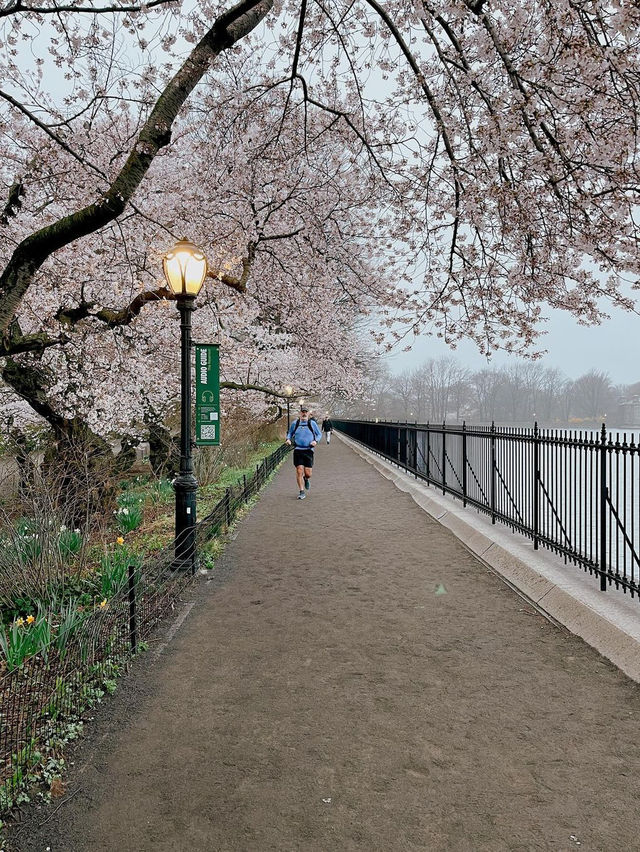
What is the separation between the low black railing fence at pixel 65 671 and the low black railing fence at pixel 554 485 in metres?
4.30

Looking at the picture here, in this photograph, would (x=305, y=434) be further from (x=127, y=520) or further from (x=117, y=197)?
(x=117, y=197)

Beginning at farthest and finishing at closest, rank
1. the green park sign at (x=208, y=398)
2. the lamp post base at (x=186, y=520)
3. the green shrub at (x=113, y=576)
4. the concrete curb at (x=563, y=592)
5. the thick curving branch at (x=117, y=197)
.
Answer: the green park sign at (x=208, y=398)
the lamp post base at (x=186, y=520)
the green shrub at (x=113, y=576)
the thick curving branch at (x=117, y=197)
the concrete curb at (x=563, y=592)

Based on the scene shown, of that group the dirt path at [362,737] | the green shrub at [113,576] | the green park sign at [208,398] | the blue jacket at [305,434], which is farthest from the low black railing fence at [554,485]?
the green shrub at [113,576]

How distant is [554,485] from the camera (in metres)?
6.84

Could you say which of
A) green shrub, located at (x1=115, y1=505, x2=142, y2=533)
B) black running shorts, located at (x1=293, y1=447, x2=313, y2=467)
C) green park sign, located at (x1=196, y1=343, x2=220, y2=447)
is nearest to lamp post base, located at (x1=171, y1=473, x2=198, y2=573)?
green park sign, located at (x1=196, y1=343, x2=220, y2=447)

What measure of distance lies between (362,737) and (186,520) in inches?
167

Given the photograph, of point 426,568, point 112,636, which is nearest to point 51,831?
point 112,636

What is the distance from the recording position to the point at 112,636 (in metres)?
4.27

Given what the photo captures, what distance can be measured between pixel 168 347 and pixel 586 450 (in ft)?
36.7

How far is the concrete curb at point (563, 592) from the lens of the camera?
4.22 metres

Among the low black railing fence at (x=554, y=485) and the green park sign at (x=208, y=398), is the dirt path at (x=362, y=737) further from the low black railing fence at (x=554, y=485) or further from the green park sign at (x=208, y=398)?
the green park sign at (x=208, y=398)

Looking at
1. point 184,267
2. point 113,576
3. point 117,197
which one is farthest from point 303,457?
point 117,197

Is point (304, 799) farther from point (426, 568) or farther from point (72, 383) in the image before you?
point (72, 383)

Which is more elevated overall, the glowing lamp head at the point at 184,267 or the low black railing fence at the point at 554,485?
the glowing lamp head at the point at 184,267
